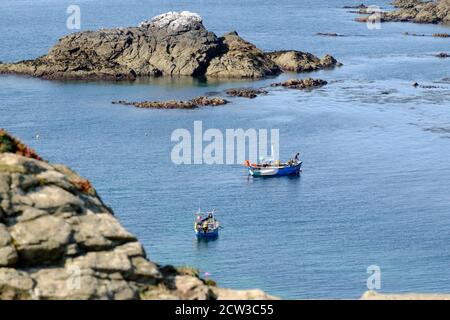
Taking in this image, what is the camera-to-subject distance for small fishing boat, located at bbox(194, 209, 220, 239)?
70375 mm

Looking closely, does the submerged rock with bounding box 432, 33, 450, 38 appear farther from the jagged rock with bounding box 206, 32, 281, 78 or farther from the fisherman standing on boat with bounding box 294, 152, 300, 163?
the fisherman standing on boat with bounding box 294, 152, 300, 163

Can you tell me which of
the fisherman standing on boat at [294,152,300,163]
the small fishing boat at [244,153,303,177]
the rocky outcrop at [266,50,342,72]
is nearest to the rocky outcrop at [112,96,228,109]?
the rocky outcrop at [266,50,342,72]

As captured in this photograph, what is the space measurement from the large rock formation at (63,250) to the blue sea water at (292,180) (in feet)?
119

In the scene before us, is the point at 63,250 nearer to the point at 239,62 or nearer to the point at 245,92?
the point at 245,92

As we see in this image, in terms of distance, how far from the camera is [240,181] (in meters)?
89.2

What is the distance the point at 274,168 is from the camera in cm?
9375

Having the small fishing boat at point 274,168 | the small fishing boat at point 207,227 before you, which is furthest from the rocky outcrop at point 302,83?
the small fishing boat at point 207,227

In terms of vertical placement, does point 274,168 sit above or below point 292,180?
above

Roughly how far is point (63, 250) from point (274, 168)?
72.6m

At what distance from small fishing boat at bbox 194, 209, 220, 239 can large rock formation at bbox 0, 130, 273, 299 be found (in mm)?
47366

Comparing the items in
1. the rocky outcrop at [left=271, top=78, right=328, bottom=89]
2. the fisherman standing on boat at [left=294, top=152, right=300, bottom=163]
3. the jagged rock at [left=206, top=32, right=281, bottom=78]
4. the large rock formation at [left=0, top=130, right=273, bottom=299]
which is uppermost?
the jagged rock at [left=206, top=32, right=281, bottom=78]

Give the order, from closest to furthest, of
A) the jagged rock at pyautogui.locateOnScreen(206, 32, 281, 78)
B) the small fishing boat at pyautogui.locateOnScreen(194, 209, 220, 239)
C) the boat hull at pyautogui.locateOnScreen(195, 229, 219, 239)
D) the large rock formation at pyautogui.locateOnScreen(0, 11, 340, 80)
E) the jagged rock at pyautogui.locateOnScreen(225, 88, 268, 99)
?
the boat hull at pyautogui.locateOnScreen(195, 229, 219, 239)
the small fishing boat at pyautogui.locateOnScreen(194, 209, 220, 239)
the jagged rock at pyautogui.locateOnScreen(225, 88, 268, 99)
the jagged rock at pyautogui.locateOnScreen(206, 32, 281, 78)
the large rock formation at pyautogui.locateOnScreen(0, 11, 340, 80)

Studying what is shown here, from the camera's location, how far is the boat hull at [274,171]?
300 ft

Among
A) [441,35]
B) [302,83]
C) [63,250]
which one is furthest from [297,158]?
[441,35]
